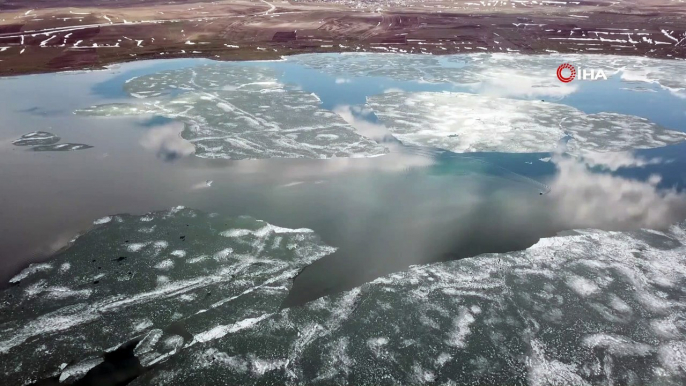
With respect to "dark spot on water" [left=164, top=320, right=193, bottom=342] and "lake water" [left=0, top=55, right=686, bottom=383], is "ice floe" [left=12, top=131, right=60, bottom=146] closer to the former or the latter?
"lake water" [left=0, top=55, right=686, bottom=383]

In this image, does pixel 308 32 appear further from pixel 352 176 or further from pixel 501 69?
pixel 352 176

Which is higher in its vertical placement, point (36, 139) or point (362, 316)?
point (36, 139)

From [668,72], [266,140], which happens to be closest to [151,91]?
[266,140]

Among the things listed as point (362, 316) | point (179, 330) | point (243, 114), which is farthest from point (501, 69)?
point (179, 330)

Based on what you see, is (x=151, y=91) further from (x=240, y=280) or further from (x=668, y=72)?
(x=668, y=72)

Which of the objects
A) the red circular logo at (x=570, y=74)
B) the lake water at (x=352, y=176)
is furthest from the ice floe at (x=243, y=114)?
the red circular logo at (x=570, y=74)

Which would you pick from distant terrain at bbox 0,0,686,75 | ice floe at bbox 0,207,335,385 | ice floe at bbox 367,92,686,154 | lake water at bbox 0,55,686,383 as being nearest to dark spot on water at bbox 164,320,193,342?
ice floe at bbox 0,207,335,385

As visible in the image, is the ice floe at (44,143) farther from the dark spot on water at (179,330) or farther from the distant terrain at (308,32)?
the distant terrain at (308,32)

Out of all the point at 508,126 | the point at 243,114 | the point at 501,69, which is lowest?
the point at 243,114
